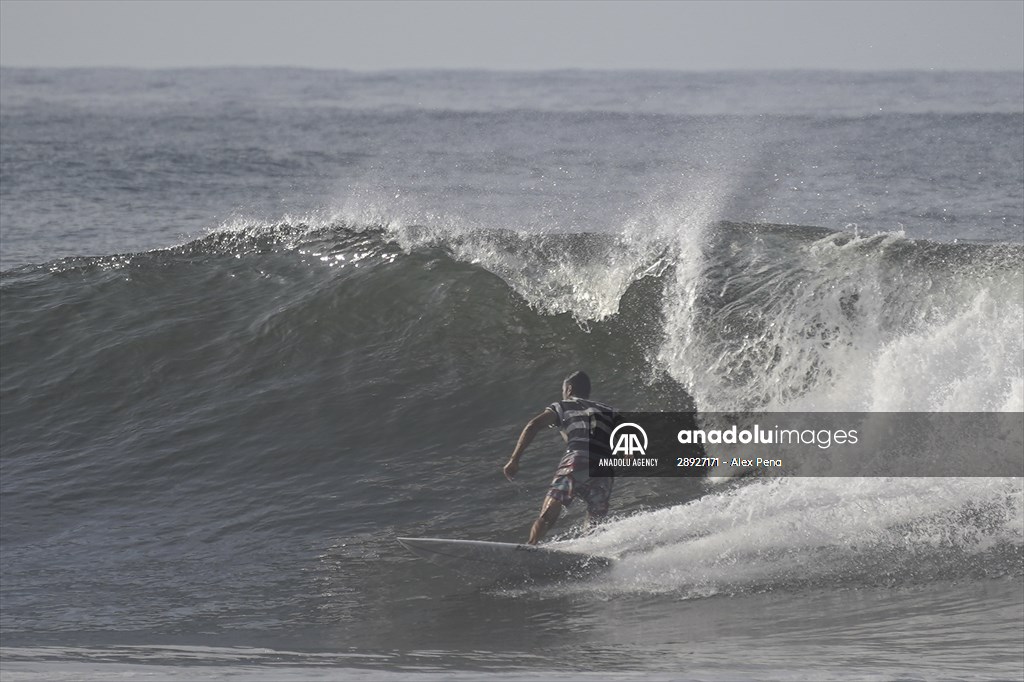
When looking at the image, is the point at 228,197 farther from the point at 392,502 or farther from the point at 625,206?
the point at 392,502

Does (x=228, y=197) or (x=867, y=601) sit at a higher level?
(x=228, y=197)

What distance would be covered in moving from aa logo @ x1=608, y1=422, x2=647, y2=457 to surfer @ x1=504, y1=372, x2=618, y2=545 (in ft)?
0.47

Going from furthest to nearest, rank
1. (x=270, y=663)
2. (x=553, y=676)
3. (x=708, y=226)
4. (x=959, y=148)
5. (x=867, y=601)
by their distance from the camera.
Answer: (x=959, y=148), (x=708, y=226), (x=867, y=601), (x=270, y=663), (x=553, y=676)

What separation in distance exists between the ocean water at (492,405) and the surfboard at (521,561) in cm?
10

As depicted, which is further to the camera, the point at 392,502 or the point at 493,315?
the point at 493,315

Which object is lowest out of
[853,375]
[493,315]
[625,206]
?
[853,375]

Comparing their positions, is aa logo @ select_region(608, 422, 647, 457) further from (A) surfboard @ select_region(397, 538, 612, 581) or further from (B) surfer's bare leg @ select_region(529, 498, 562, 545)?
(A) surfboard @ select_region(397, 538, 612, 581)

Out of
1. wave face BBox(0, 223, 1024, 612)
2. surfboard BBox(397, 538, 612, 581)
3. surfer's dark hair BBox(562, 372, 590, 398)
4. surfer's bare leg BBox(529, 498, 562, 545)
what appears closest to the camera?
surfboard BBox(397, 538, 612, 581)

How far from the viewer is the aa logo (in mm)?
7984

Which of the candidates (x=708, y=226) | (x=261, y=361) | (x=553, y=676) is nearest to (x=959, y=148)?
(x=708, y=226)

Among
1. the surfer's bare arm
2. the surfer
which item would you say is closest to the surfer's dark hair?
the surfer

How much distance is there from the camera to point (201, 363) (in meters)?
12.3

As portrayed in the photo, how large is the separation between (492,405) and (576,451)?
3095 mm

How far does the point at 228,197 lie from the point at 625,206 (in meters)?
9.37
